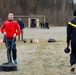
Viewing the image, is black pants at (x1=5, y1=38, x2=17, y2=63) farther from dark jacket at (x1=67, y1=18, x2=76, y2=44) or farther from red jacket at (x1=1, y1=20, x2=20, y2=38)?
dark jacket at (x1=67, y1=18, x2=76, y2=44)

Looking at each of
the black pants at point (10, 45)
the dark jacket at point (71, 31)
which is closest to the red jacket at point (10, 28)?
the black pants at point (10, 45)

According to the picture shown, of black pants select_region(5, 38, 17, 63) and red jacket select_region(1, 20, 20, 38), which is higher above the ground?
red jacket select_region(1, 20, 20, 38)

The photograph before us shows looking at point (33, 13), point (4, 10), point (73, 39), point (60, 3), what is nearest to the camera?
point (73, 39)

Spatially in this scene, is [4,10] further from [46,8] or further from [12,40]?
[12,40]

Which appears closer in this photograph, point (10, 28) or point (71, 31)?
point (71, 31)

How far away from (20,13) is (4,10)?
5005 millimetres

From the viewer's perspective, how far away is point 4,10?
8819cm

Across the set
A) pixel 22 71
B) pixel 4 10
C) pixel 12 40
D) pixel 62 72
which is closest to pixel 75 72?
pixel 62 72

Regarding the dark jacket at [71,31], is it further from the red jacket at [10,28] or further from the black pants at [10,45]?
the black pants at [10,45]

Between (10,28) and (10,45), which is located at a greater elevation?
(10,28)

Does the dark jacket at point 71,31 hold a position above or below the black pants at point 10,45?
above

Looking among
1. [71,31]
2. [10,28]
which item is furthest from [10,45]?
[71,31]

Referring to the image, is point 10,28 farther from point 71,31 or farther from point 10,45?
point 71,31

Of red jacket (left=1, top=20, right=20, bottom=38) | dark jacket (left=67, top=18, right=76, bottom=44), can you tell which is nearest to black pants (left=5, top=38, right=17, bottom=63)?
red jacket (left=1, top=20, right=20, bottom=38)
